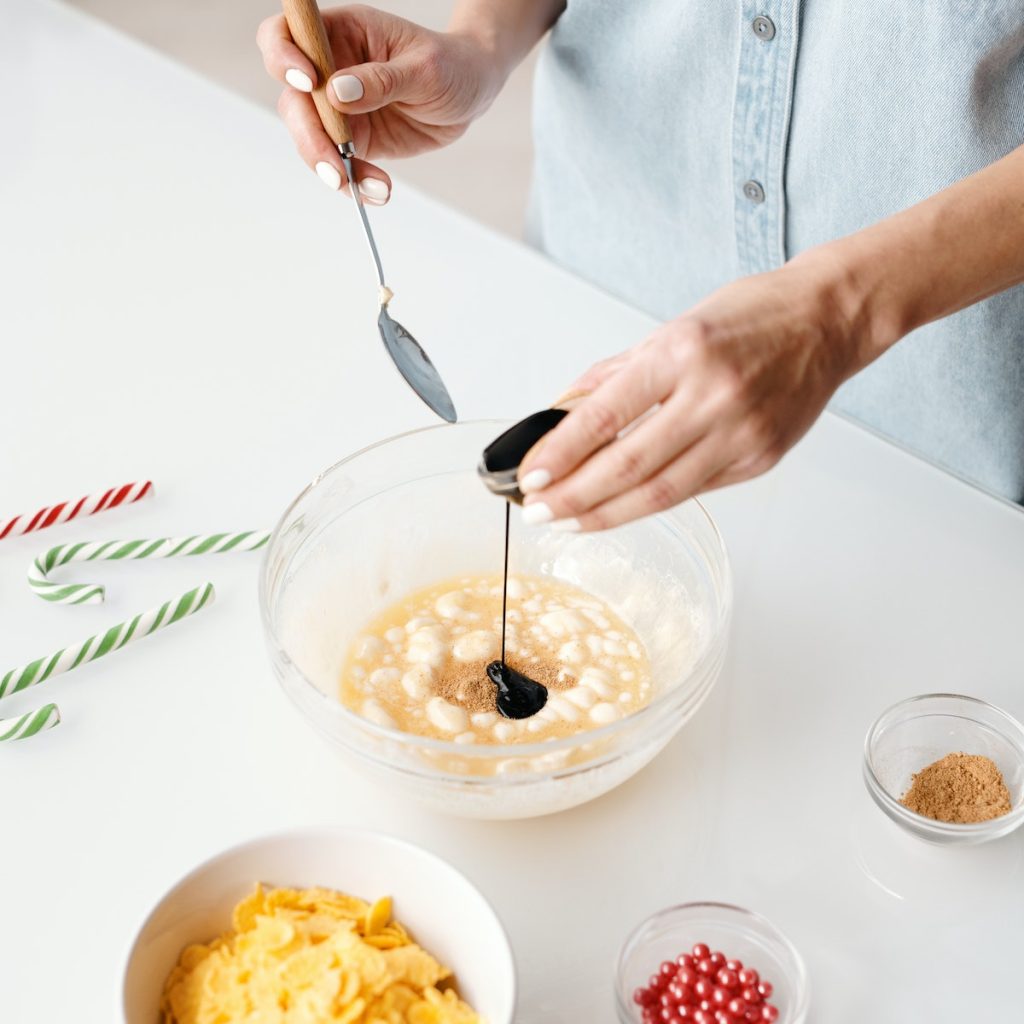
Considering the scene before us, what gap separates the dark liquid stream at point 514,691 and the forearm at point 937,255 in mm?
368

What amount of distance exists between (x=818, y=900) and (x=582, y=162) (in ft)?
3.69

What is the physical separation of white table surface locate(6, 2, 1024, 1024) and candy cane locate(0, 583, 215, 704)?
0.7 inches

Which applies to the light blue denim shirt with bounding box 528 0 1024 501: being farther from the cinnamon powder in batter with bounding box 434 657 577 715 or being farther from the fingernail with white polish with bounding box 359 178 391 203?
the cinnamon powder in batter with bounding box 434 657 577 715

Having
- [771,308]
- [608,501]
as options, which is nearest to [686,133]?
[771,308]

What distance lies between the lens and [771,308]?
993mm

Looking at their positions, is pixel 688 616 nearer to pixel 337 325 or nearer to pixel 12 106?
pixel 337 325

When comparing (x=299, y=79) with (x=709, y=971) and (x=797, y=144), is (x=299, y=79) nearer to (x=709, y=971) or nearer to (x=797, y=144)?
(x=797, y=144)

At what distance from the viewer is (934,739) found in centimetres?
114

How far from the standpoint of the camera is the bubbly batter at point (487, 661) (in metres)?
1.12

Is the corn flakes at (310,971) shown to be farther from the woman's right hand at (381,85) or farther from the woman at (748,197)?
the woman's right hand at (381,85)

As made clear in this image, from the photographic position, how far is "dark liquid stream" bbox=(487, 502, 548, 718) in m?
1.13

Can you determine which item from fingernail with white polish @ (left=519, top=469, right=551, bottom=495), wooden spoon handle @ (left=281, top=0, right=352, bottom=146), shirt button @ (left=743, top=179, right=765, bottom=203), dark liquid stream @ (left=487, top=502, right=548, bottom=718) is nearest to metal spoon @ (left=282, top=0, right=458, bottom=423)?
wooden spoon handle @ (left=281, top=0, right=352, bottom=146)

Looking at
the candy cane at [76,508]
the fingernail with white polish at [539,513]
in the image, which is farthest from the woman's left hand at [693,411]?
the candy cane at [76,508]

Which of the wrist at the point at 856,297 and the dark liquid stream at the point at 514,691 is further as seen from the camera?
the dark liquid stream at the point at 514,691
